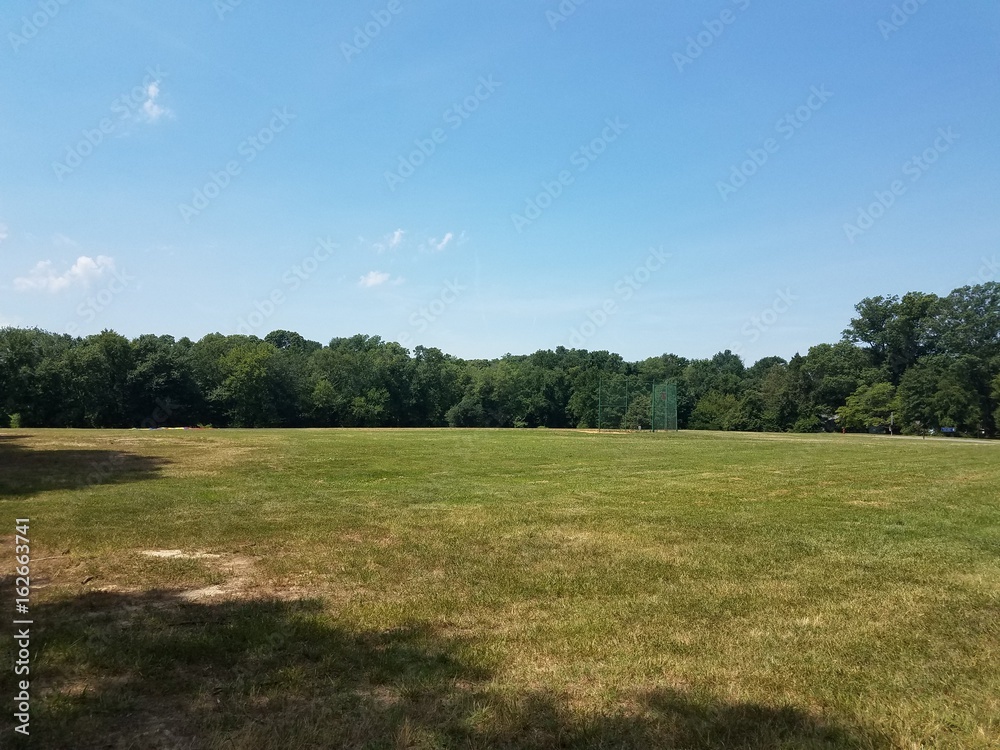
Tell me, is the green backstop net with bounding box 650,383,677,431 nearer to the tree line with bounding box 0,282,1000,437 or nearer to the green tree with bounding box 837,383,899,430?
the tree line with bounding box 0,282,1000,437

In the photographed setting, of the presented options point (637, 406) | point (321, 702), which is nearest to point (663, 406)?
point (637, 406)

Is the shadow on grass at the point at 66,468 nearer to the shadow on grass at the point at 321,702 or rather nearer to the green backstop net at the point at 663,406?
the shadow on grass at the point at 321,702

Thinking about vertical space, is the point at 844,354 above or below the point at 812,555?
above

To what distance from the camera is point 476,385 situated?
9762cm

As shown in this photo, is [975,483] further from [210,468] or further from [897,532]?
[210,468]

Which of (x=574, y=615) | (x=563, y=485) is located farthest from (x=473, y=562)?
(x=563, y=485)

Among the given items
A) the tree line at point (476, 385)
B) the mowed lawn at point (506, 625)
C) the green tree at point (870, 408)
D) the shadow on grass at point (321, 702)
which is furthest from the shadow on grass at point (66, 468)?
the green tree at point (870, 408)

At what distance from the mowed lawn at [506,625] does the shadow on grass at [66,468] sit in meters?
2.44

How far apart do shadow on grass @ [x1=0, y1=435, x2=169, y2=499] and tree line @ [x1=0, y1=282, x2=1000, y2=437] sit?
132 feet

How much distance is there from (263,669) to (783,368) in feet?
344

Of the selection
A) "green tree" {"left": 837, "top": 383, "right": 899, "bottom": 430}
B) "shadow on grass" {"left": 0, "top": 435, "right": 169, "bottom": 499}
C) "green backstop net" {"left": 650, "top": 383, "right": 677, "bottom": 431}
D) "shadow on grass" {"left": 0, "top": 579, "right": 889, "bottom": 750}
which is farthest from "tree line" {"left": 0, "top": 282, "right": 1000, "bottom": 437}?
"shadow on grass" {"left": 0, "top": 579, "right": 889, "bottom": 750}

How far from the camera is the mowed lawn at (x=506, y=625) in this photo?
3.49 m

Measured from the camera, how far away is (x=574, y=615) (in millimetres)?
5434

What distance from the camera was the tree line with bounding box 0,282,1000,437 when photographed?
223ft
